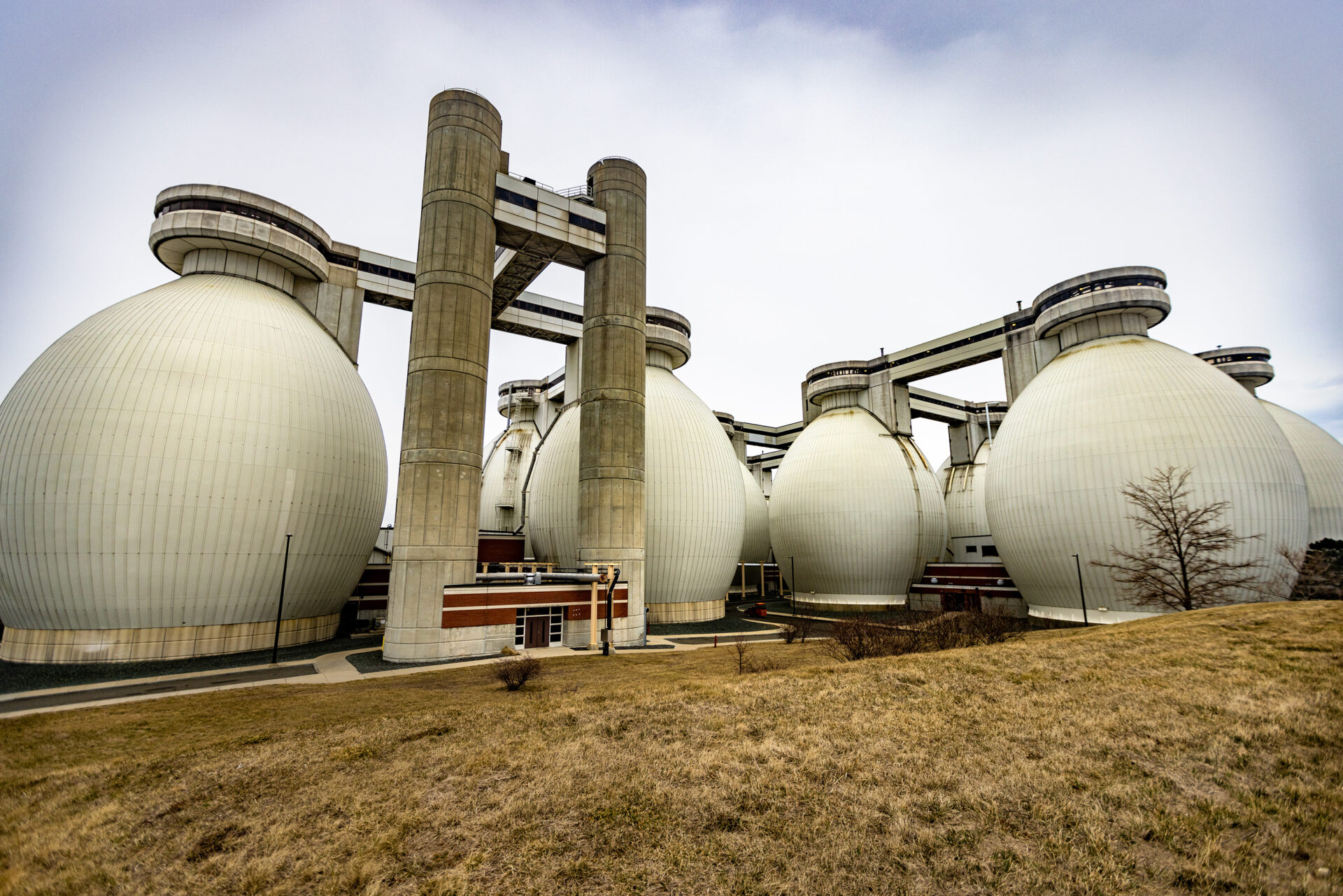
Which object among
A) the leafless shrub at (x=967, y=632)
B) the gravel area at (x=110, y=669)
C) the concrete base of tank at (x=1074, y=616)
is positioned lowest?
the gravel area at (x=110, y=669)

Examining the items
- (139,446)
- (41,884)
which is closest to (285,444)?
(139,446)

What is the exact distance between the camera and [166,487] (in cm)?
2373

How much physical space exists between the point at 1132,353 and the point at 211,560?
49.4 metres

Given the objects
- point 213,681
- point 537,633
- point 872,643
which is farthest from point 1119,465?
point 213,681

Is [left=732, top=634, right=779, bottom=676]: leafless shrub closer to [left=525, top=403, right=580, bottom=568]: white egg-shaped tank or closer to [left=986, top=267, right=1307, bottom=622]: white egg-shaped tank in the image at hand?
[left=525, top=403, right=580, bottom=568]: white egg-shaped tank

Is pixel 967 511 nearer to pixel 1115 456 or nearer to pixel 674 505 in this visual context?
pixel 1115 456

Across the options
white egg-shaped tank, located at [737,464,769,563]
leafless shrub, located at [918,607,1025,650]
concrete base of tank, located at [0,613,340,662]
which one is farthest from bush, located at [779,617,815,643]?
white egg-shaped tank, located at [737,464,769,563]

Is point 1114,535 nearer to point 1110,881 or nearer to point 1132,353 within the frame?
point 1132,353

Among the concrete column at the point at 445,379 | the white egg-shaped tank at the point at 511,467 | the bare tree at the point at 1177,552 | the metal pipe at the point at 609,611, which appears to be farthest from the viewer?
the white egg-shaped tank at the point at 511,467

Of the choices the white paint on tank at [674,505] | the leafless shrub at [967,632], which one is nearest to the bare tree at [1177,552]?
the leafless shrub at [967,632]

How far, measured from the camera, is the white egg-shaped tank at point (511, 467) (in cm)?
6034

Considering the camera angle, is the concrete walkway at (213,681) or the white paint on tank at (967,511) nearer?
the concrete walkway at (213,681)

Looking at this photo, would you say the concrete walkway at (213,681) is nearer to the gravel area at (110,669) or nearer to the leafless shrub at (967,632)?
the gravel area at (110,669)

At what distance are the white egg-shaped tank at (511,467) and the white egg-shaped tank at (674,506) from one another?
18.7 metres
